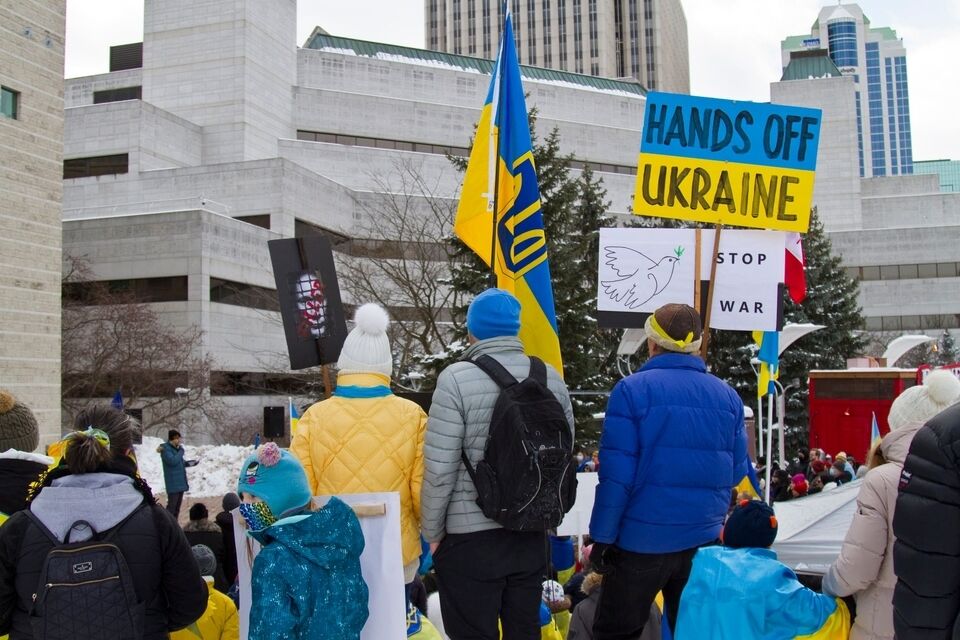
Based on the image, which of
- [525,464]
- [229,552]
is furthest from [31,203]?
[525,464]

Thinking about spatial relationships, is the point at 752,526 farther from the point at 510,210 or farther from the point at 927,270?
the point at 927,270

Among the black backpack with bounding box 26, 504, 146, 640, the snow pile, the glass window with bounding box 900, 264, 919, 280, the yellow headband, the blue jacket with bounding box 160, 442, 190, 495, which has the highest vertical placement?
the glass window with bounding box 900, 264, 919, 280

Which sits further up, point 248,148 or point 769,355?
point 248,148

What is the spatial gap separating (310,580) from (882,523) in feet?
7.19

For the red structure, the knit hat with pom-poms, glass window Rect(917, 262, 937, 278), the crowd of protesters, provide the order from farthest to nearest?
glass window Rect(917, 262, 937, 278) → the red structure → the knit hat with pom-poms → the crowd of protesters

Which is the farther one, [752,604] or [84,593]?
[752,604]

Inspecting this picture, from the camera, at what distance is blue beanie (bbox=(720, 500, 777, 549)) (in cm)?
376

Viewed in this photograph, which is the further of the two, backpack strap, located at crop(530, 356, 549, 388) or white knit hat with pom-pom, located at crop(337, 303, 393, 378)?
white knit hat with pom-pom, located at crop(337, 303, 393, 378)

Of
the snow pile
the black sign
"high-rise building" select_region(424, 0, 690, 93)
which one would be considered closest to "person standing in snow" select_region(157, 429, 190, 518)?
the snow pile

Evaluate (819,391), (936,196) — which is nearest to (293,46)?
(819,391)

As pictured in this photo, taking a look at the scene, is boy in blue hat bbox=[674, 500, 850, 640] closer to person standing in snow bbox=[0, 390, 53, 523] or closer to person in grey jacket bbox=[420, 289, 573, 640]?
person in grey jacket bbox=[420, 289, 573, 640]

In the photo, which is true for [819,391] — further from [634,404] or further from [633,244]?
[634,404]

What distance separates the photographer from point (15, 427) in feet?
13.3

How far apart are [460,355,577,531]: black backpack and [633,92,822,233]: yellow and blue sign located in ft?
12.1
